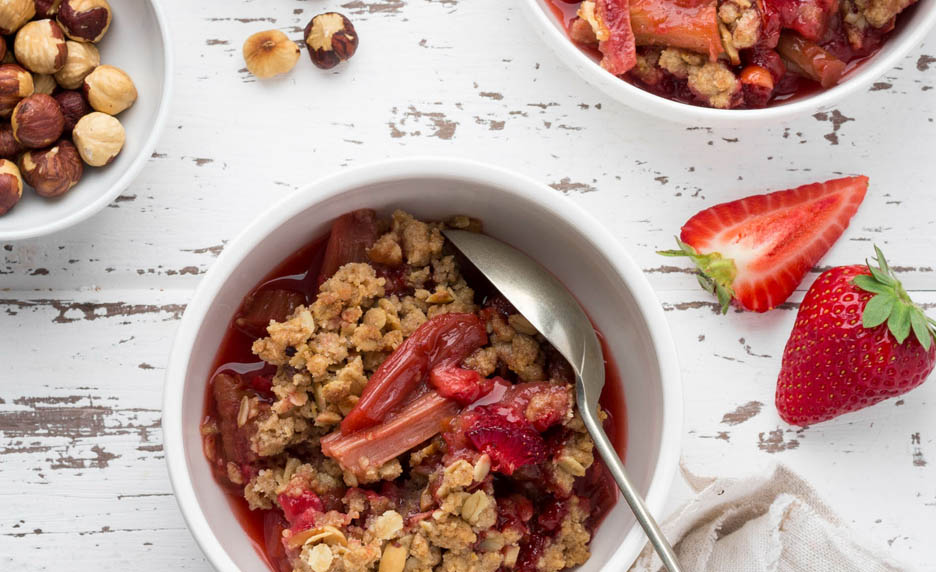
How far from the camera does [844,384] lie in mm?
1911

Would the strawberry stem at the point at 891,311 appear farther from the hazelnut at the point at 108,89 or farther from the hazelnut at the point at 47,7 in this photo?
the hazelnut at the point at 47,7

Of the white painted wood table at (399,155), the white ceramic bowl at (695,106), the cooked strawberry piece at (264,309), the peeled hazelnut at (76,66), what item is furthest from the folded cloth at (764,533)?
the peeled hazelnut at (76,66)

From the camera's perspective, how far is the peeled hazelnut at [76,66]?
74.7 inches

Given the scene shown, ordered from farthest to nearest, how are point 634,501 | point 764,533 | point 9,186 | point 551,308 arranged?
point 764,533 < point 9,186 < point 551,308 < point 634,501

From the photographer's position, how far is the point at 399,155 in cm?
199

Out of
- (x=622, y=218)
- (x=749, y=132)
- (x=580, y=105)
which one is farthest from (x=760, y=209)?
(x=580, y=105)

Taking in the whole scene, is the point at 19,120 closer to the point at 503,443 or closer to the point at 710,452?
the point at 503,443

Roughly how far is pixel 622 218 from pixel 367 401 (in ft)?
2.43

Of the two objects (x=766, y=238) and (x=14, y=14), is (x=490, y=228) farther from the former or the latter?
(x=14, y=14)

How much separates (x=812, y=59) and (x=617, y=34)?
1.37 feet

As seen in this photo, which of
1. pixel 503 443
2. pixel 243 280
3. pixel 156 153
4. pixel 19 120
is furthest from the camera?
pixel 156 153

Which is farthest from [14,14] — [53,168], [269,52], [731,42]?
[731,42]

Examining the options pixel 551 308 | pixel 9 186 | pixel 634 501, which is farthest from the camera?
pixel 9 186

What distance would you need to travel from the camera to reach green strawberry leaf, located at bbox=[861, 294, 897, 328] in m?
1.85
